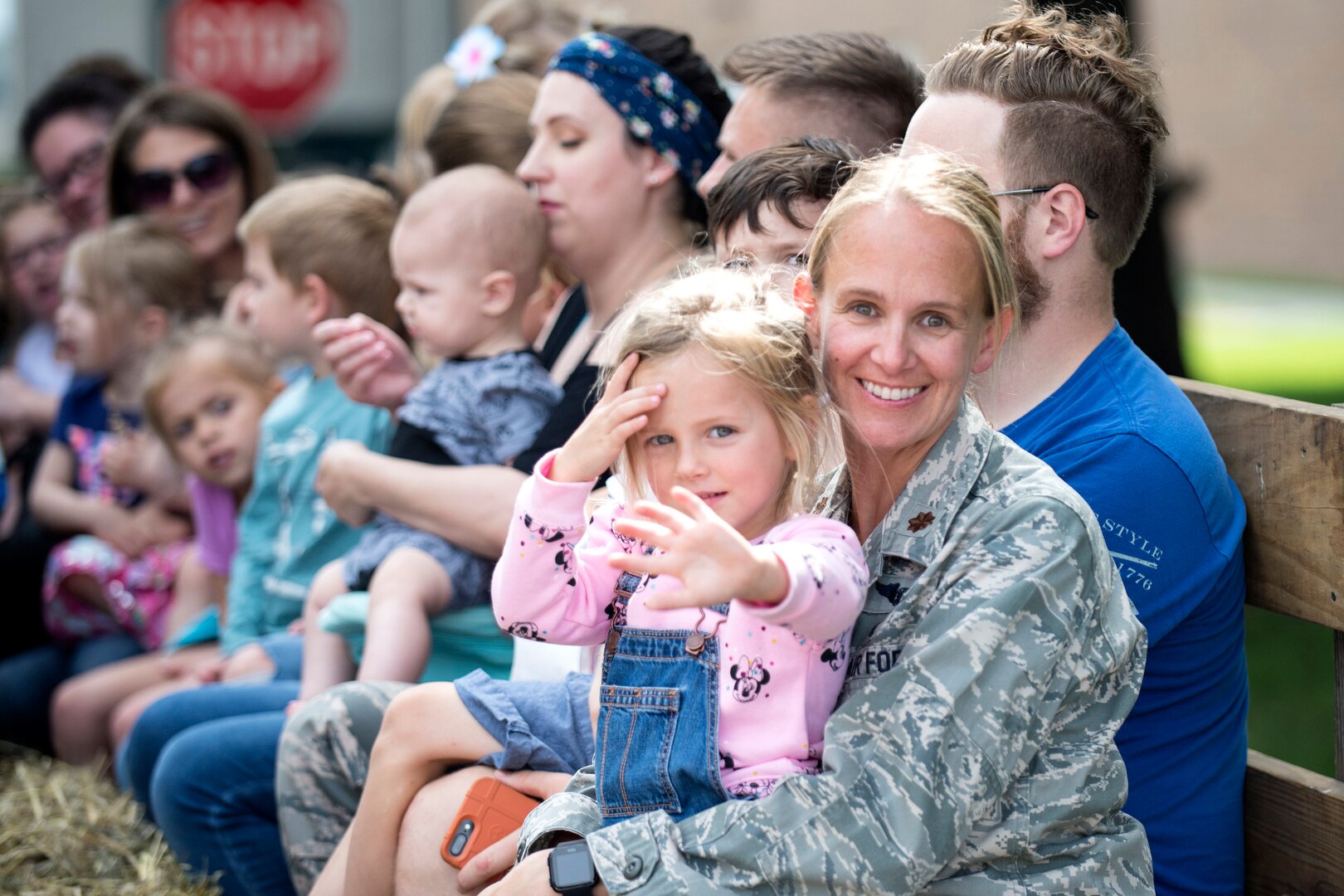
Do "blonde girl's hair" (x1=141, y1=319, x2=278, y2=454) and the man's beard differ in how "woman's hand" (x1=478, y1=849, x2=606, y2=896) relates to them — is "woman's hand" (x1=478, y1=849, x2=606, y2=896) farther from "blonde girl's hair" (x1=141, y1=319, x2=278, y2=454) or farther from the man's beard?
"blonde girl's hair" (x1=141, y1=319, x2=278, y2=454)

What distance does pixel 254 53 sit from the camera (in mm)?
11906

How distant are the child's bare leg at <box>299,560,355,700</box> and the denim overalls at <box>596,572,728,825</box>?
140 centimetres

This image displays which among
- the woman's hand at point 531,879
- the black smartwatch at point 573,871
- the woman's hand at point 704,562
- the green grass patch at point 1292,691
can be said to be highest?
the woman's hand at point 704,562

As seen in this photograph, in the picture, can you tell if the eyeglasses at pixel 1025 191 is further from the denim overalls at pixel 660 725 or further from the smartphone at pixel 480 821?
the smartphone at pixel 480 821

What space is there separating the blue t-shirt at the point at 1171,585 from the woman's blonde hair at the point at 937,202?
0.33 meters

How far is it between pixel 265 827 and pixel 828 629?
186 cm

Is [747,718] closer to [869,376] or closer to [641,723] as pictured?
[641,723]

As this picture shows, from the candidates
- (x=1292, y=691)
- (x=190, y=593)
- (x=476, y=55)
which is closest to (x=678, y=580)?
(x=190, y=593)

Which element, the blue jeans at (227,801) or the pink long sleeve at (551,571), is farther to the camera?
the blue jeans at (227,801)

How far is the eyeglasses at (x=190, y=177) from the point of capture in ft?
16.0

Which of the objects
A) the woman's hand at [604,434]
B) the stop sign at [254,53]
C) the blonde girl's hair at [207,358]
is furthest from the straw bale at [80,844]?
the stop sign at [254,53]

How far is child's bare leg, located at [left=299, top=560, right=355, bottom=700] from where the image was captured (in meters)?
3.22

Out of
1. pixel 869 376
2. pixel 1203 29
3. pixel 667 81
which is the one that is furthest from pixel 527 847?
pixel 1203 29

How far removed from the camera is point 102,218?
5.61 m
